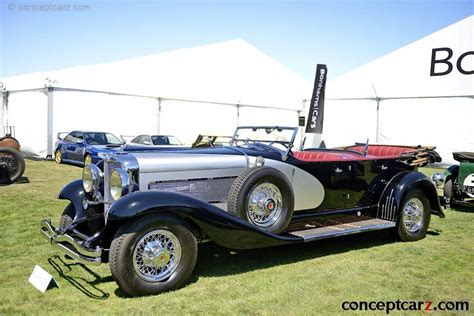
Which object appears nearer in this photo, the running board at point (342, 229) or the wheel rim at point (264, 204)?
the wheel rim at point (264, 204)

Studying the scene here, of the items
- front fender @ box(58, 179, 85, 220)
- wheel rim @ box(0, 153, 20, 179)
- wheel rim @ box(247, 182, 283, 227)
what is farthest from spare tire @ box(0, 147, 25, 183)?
wheel rim @ box(247, 182, 283, 227)

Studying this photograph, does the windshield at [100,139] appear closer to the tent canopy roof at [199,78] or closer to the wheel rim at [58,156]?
the wheel rim at [58,156]

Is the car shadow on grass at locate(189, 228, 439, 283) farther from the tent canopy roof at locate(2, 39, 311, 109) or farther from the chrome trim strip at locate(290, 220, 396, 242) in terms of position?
the tent canopy roof at locate(2, 39, 311, 109)

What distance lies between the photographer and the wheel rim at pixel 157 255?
374 cm

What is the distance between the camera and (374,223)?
18.3 ft

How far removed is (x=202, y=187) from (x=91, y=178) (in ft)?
3.95

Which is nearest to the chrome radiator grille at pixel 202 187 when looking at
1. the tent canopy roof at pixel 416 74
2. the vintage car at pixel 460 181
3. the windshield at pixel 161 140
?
the vintage car at pixel 460 181

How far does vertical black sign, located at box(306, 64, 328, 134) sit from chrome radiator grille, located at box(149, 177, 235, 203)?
13.7 meters

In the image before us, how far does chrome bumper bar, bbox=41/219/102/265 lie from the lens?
3.67m

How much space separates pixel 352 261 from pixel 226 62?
18783mm

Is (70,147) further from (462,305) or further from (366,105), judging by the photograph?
(462,305)

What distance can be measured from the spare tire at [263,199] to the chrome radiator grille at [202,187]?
241 mm

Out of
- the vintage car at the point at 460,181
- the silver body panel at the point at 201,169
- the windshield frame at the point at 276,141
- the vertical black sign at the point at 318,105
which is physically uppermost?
the vertical black sign at the point at 318,105

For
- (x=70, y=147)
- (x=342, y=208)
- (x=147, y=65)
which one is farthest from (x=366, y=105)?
(x=342, y=208)
